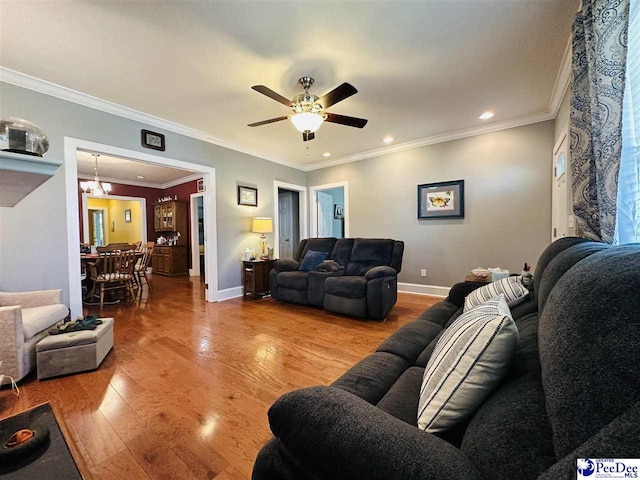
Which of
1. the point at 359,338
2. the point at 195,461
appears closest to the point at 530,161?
the point at 359,338

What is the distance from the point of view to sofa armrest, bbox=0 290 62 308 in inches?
88.5

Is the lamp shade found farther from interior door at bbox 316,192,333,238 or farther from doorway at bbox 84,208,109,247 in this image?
doorway at bbox 84,208,109,247

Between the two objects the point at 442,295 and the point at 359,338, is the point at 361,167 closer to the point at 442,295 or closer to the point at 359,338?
the point at 442,295

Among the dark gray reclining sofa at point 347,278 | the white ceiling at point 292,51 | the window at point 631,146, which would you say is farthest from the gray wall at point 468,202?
the window at point 631,146

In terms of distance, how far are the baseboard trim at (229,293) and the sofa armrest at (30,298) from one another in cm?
205

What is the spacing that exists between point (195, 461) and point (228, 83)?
3.06m

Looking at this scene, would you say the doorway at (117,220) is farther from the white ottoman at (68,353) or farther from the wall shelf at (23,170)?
the wall shelf at (23,170)

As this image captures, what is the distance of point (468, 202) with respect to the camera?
4.05 metres

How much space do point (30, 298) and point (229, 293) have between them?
93.8 inches

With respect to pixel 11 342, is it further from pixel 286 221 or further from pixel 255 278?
pixel 286 221

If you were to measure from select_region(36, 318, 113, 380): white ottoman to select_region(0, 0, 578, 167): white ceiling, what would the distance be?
238cm

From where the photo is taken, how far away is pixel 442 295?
14.0 ft

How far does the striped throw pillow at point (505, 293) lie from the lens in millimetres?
1648

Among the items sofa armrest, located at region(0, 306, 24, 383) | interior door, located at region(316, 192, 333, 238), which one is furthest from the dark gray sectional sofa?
interior door, located at region(316, 192, 333, 238)
